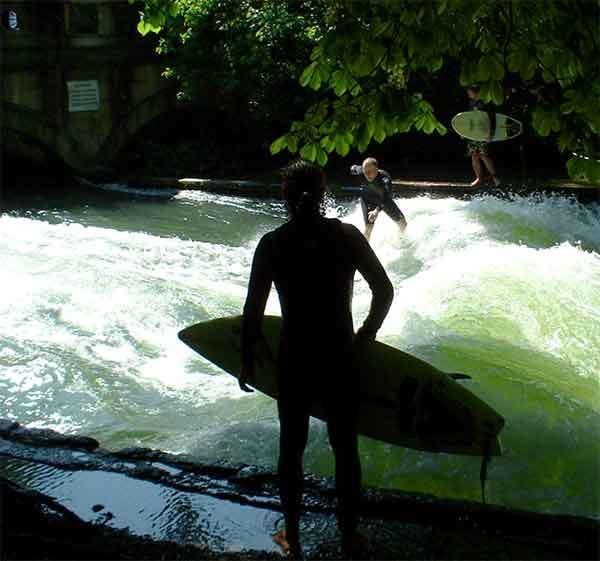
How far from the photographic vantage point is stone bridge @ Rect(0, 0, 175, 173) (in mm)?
18344

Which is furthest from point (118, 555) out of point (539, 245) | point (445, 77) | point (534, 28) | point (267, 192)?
point (445, 77)

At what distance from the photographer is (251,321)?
3.98m

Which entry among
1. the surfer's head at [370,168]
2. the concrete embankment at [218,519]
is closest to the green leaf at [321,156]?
the concrete embankment at [218,519]

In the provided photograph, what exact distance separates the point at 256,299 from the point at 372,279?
19.1 inches

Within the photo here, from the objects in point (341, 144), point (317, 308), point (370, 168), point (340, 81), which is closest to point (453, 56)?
point (340, 81)

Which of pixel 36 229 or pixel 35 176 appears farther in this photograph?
pixel 35 176

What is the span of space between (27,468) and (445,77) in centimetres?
1498

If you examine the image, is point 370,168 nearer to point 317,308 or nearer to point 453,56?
point 453,56

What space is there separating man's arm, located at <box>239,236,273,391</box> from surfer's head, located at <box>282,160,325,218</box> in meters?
0.18

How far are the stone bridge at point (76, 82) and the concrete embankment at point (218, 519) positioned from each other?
14.8m

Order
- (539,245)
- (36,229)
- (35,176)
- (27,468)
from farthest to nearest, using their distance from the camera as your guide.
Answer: (35,176)
(36,229)
(539,245)
(27,468)

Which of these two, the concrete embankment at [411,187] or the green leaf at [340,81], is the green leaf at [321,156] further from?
the concrete embankment at [411,187]

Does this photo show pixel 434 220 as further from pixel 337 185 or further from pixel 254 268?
pixel 254 268

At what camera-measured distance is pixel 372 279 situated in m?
3.84
